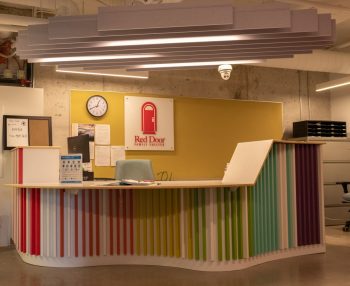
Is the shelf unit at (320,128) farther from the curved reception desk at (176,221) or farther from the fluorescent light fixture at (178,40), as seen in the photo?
the fluorescent light fixture at (178,40)

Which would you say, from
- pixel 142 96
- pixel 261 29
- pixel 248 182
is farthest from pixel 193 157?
pixel 261 29

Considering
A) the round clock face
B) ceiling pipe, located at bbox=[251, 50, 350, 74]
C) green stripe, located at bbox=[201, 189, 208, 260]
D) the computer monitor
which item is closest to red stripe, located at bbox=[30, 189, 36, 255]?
the computer monitor

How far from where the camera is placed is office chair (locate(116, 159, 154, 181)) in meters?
6.02

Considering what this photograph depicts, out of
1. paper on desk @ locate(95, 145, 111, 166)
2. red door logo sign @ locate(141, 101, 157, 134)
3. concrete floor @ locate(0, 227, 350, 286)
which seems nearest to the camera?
concrete floor @ locate(0, 227, 350, 286)

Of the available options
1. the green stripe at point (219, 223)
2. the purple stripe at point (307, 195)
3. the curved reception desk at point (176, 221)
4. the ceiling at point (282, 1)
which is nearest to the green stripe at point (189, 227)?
the curved reception desk at point (176, 221)

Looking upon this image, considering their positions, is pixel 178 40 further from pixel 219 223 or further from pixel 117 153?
pixel 117 153

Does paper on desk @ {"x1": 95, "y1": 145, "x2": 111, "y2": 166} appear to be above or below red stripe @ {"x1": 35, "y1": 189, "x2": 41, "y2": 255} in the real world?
above

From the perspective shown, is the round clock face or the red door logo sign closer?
the round clock face

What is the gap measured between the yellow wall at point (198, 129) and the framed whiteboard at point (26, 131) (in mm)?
661

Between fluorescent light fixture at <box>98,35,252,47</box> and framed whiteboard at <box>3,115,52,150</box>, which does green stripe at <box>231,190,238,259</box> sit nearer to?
fluorescent light fixture at <box>98,35,252,47</box>

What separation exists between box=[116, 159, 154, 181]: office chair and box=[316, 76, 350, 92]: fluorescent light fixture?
4505 millimetres

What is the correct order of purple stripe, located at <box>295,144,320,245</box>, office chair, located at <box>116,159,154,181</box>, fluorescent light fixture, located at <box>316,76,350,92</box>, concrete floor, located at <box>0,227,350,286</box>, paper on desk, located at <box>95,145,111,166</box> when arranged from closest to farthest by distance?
concrete floor, located at <box>0,227,350,286</box> < purple stripe, located at <box>295,144,320,245</box> < office chair, located at <box>116,159,154,181</box> < paper on desk, located at <box>95,145,111,166</box> < fluorescent light fixture, located at <box>316,76,350,92</box>

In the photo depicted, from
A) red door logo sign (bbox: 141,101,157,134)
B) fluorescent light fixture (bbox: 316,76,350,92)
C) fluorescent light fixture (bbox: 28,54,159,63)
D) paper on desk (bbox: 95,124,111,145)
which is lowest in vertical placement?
paper on desk (bbox: 95,124,111,145)

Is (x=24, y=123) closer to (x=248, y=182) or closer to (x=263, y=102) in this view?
(x=248, y=182)
